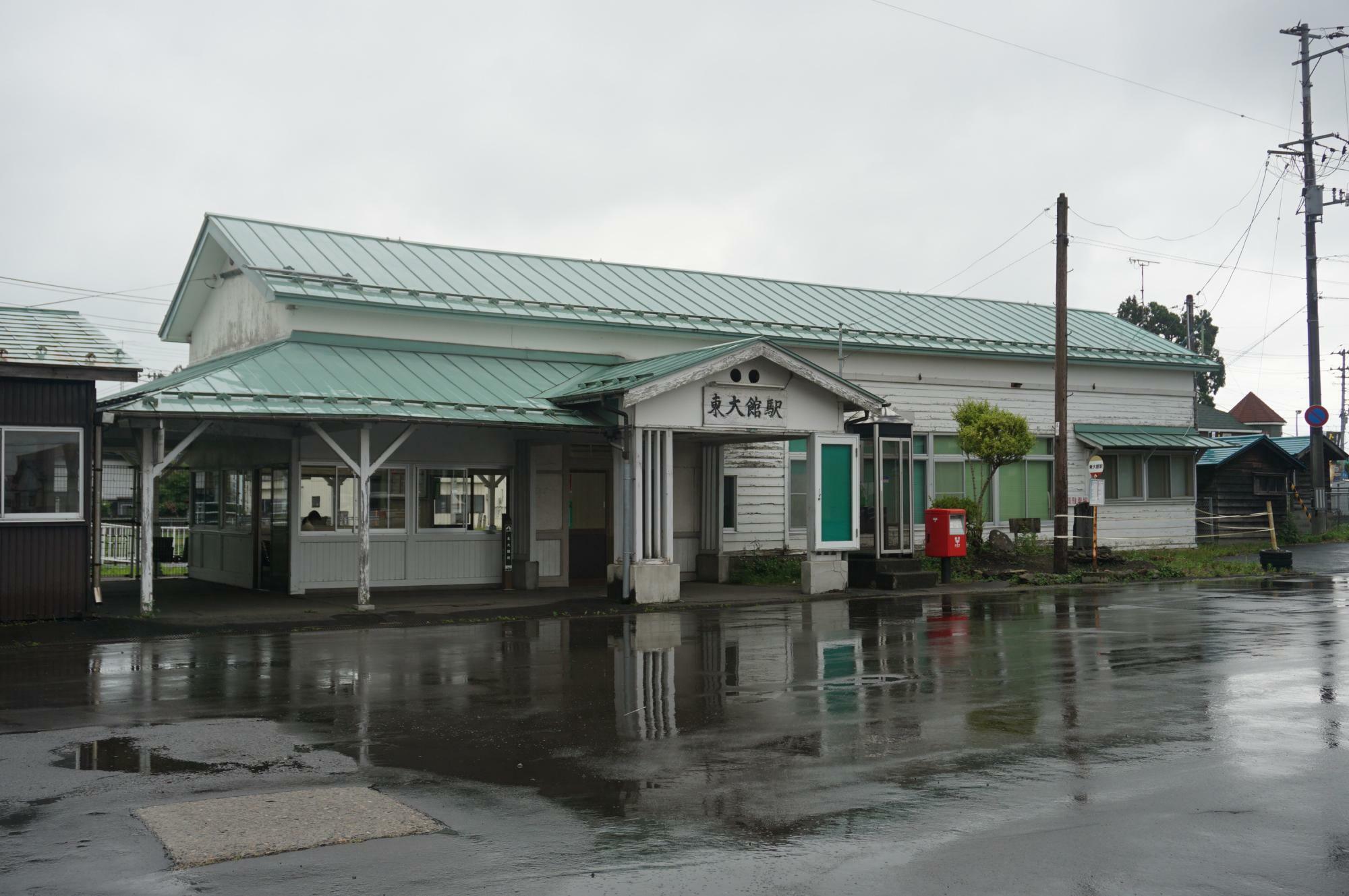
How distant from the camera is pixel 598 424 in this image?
1925 cm

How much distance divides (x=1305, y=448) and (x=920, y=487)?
20.5 metres

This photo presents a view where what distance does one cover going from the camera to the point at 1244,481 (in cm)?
3706

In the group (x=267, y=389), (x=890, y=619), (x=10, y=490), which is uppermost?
(x=267, y=389)

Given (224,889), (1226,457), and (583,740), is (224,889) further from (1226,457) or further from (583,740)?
(1226,457)

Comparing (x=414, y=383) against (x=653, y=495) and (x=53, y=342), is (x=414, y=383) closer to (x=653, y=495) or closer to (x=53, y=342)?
(x=653, y=495)

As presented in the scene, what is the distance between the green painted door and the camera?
21.2 meters

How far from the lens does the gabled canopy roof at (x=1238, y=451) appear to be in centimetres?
3612

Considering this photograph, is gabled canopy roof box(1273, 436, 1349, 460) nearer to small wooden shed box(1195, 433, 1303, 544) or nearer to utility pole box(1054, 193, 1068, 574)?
small wooden shed box(1195, 433, 1303, 544)

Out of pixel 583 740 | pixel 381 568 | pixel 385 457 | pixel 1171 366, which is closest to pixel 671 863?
pixel 583 740

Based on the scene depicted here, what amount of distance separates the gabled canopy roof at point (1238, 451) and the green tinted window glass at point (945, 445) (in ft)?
41.0

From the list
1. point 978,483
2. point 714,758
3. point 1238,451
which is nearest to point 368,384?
point 714,758

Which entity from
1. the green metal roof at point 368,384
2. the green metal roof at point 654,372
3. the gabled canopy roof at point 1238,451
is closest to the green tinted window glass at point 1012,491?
the green metal roof at point 654,372

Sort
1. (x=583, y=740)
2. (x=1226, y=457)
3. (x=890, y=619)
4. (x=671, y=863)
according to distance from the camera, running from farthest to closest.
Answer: (x=1226, y=457) → (x=890, y=619) → (x=583, y=740) → (x=671, y=863)

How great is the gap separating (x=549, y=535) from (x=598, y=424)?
11.9 ft
